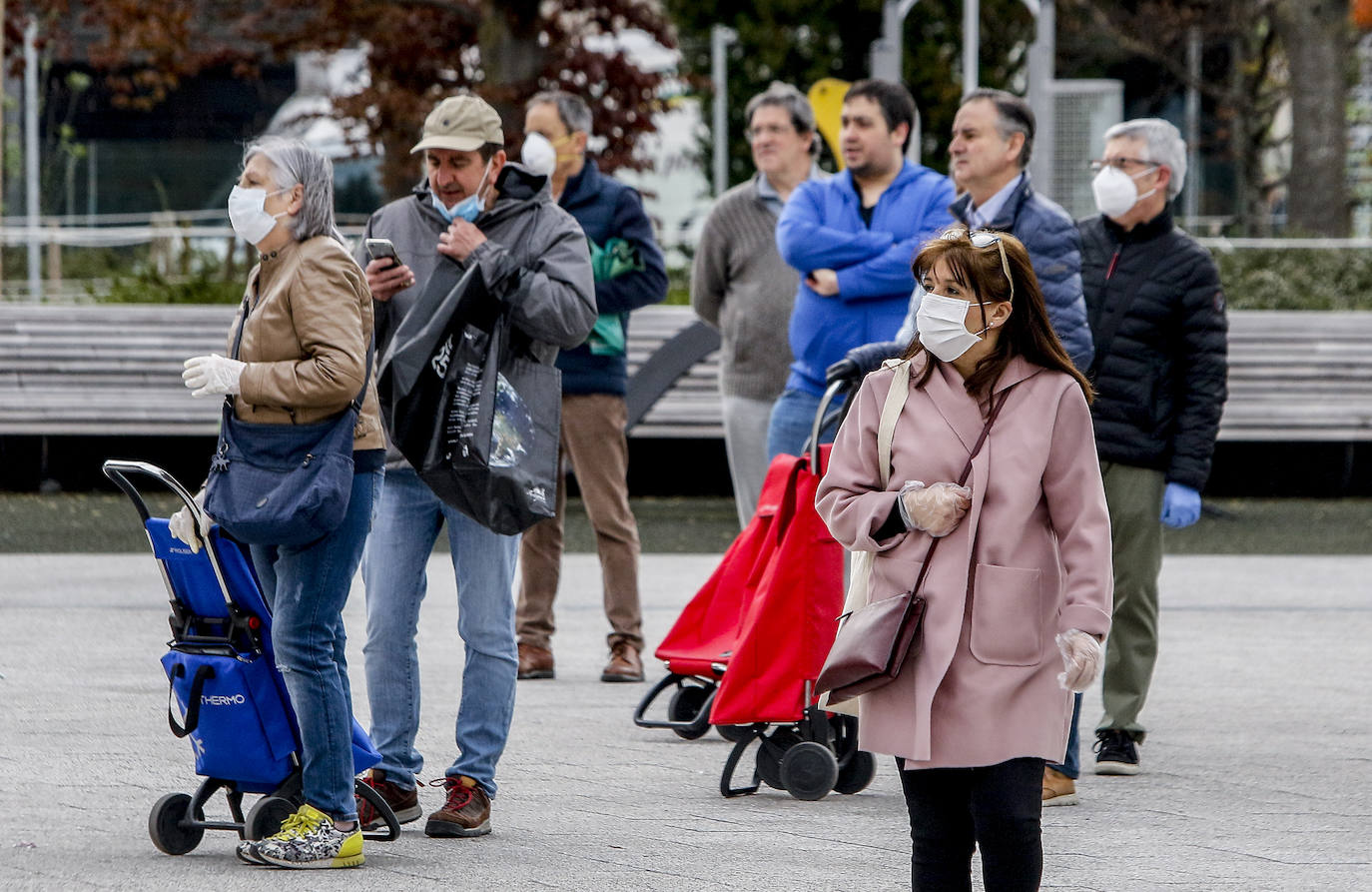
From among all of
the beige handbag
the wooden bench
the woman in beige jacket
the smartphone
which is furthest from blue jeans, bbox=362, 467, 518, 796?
the wooden bench

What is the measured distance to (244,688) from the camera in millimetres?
4691

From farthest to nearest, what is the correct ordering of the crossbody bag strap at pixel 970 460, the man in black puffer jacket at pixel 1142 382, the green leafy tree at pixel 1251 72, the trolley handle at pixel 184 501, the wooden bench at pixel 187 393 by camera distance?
the green leafy tree at pixel 1251 72 → the wooden bench at pixel 187 393 → the man in black puffer jacket at pixel 1142 382 → the trolley handle at pixel 184 501 → the crossbody bag strap at pixel 970 460

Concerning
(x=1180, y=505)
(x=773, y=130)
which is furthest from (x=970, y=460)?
(x=773, y=130)

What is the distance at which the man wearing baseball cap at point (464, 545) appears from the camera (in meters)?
5.09

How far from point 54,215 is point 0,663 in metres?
23.2

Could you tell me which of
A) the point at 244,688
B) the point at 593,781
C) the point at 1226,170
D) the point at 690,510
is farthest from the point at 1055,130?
the point at 1226,170

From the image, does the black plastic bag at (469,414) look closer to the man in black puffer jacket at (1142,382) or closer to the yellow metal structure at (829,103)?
the man in black puffer jacket at (1142,382)

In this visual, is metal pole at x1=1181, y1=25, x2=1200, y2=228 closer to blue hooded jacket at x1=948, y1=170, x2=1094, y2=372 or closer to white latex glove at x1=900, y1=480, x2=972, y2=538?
blue hooded jacket at x1=948, y1=170, x2=1094, y2=372

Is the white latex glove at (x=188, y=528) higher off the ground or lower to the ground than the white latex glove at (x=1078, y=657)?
higher

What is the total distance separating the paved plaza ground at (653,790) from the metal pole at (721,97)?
1572cm

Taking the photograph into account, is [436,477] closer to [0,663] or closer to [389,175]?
[0,663]

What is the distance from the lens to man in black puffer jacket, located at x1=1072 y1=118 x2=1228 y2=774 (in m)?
5.97

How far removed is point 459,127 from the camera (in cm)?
512

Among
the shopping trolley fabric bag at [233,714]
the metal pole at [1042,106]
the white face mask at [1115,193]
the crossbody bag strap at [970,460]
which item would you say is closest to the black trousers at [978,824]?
the crossbody bag strap at [970,460]
